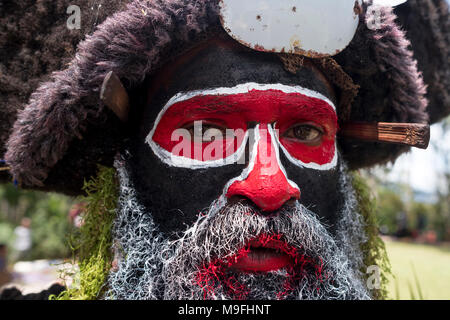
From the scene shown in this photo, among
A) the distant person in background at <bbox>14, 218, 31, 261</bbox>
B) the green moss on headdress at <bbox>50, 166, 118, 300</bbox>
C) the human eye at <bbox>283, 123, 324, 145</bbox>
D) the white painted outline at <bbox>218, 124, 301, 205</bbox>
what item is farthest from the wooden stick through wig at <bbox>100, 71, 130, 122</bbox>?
the distant person in background at <bbox>14, 218, 31, 261</bbox>

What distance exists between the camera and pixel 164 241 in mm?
1952

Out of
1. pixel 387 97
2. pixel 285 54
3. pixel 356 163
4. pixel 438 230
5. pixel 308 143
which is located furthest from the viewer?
pixel 438 230

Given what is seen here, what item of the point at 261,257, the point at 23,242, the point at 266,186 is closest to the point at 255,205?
the point at 266,186

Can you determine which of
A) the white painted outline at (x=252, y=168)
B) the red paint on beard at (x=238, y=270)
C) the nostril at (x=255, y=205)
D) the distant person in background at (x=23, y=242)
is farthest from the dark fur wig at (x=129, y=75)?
the distant person in background at (x=23, y=242)

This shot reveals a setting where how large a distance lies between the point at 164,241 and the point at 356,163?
Answer: 1526mm

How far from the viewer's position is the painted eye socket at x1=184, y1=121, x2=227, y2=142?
193cm

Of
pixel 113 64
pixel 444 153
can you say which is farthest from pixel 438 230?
pixel 113 64

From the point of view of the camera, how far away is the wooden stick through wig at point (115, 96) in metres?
1.71

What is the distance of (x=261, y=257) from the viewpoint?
1.81 meters

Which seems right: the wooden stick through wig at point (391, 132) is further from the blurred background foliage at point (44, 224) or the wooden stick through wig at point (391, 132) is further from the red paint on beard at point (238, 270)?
the blurred background foliage at point (44, 224)

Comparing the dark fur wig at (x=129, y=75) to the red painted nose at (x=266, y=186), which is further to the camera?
the dark fur wig at (x=129, y=75)

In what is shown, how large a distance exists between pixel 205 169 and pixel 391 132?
39.9 inches

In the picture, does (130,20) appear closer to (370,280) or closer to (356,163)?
(356,163)

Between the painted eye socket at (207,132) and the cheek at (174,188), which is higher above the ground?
the painted eye socket at (207,132)
